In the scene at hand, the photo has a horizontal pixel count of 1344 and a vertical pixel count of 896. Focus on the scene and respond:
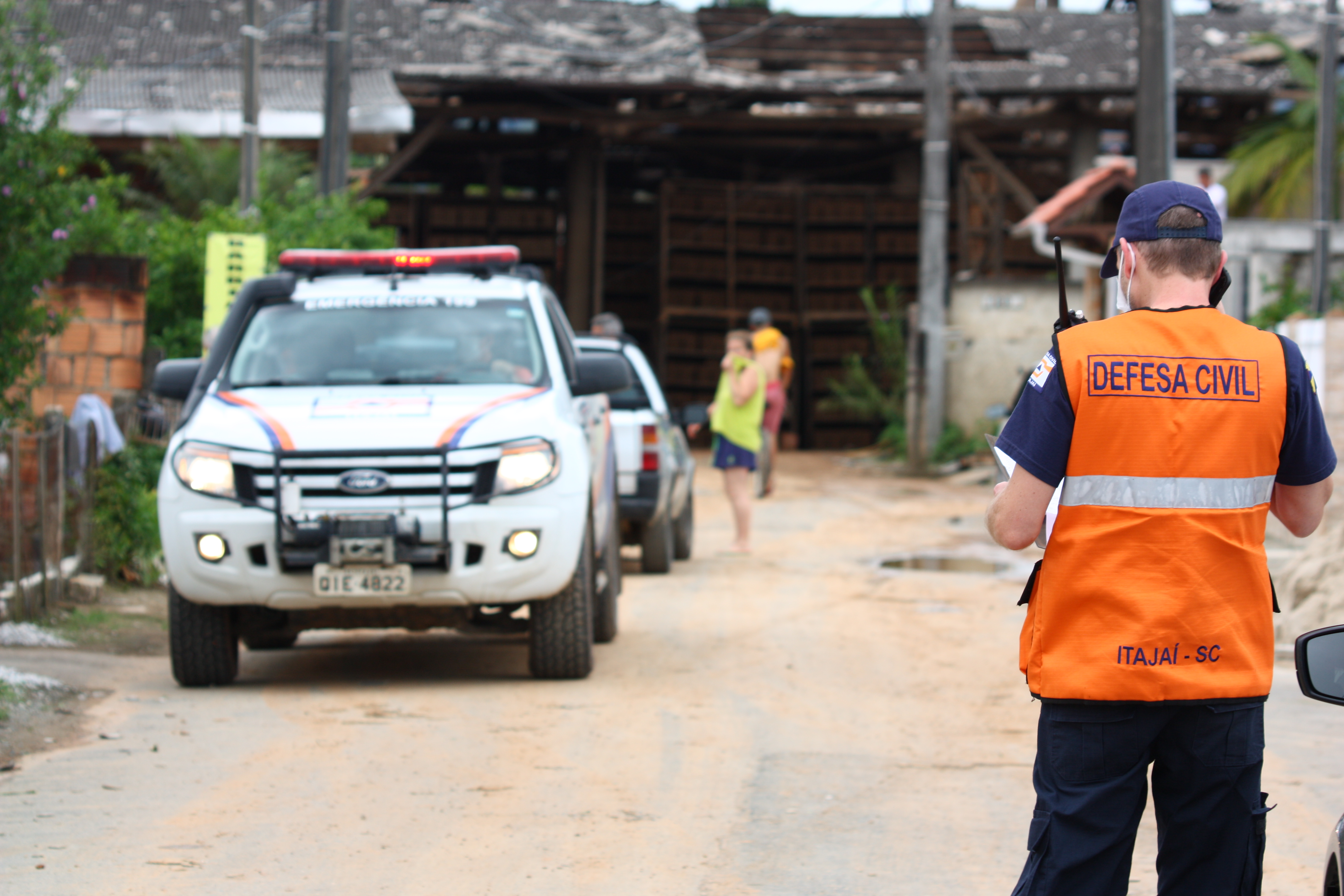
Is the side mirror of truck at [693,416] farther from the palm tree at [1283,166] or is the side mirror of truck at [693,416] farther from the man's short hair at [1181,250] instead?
the palm tree at [1283,166]

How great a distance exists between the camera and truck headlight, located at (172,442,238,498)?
717 centimetres

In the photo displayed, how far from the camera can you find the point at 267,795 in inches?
216

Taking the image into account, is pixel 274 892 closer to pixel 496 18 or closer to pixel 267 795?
pixel 267 795

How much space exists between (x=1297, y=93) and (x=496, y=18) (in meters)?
13.2

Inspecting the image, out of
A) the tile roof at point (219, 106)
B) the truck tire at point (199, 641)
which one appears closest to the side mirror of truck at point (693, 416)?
the truck tire at point (199, 641)

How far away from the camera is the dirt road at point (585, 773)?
470cm

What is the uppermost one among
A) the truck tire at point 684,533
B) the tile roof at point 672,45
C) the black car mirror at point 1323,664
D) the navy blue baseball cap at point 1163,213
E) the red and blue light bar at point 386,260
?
the tile roof at point 672,45

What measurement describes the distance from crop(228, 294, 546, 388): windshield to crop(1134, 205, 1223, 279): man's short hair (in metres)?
4.98

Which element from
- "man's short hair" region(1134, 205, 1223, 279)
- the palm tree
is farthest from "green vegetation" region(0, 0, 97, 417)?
the palm tree

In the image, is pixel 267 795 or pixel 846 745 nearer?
pixel 267 795

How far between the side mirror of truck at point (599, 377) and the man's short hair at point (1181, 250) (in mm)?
4827

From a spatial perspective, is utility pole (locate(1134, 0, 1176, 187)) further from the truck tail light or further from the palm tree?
the palm tree

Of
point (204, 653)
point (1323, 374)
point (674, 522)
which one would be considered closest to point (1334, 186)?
point (1323, 374)

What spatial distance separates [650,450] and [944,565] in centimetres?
311
